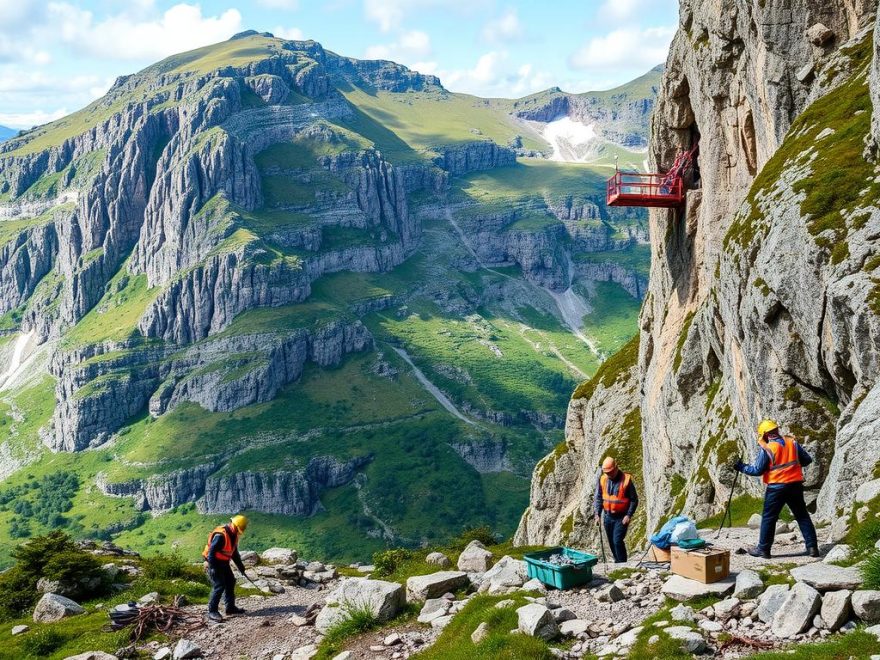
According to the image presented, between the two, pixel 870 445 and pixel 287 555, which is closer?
pixel 870 445

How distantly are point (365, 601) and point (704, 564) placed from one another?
10.1m

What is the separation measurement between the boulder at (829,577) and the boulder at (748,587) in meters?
0.90

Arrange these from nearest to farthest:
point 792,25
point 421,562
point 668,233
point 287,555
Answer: point 421,562
point 792,25
point 287,555
point 668,233

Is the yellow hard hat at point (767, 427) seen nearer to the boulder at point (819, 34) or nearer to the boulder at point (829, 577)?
the boulder at point (829, 577)

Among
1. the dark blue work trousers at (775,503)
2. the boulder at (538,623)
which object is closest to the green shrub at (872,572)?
the dark blue work trousers at (775,503)

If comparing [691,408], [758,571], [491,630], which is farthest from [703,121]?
[491,630]

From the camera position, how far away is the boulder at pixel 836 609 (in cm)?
1540

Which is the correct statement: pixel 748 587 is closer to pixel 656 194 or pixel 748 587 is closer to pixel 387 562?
pixel 387 562

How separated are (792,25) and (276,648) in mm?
37194

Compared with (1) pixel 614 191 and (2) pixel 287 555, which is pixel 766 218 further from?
(2) pixel 287 555

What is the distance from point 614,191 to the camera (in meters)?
50.7

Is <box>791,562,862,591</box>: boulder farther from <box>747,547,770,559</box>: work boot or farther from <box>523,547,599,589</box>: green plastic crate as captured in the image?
<box>523,547,599,589</box>: green plastic crate

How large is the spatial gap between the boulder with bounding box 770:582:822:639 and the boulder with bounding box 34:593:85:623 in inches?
1034

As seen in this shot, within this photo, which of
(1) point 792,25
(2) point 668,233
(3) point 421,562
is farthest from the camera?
(2) point 668,233
